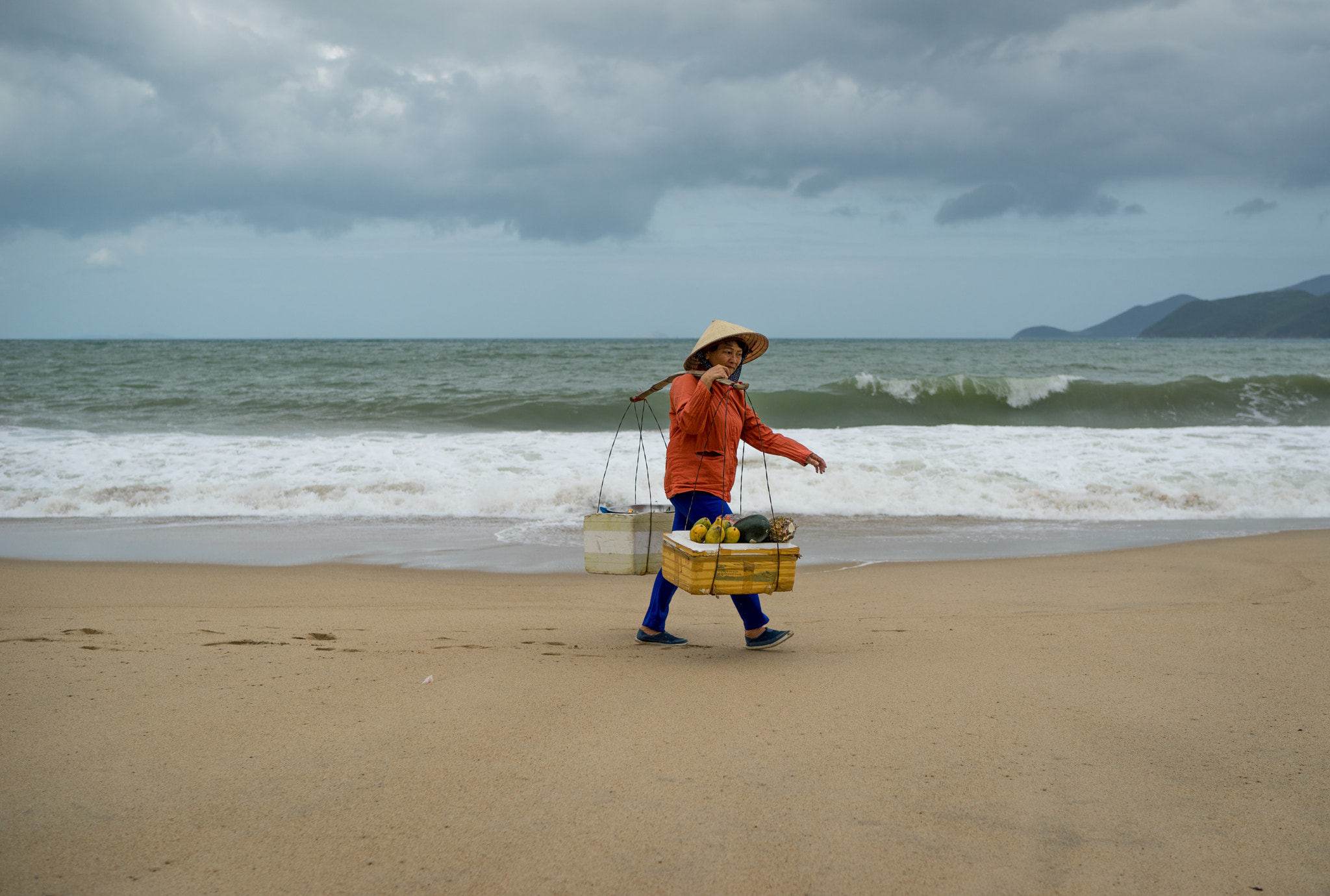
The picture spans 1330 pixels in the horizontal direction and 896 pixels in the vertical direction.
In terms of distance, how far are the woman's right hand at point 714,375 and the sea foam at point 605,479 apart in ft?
16.4

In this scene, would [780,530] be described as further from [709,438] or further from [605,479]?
[605,479]

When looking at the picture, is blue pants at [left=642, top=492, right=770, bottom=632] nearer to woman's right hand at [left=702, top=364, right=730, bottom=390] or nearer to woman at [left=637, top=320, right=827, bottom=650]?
woman at [left=637, top=320, right=827, bottom=650]

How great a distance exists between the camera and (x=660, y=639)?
14.6 ft

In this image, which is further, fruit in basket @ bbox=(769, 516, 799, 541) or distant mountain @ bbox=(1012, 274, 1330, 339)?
distant mountain @ bbox=(1012, 274, 1330, 339)

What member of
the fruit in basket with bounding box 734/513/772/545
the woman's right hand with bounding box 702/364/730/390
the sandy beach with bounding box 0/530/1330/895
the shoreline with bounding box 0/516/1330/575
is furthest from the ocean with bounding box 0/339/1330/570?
the sandy beach with bounding box 0/530/1330/895

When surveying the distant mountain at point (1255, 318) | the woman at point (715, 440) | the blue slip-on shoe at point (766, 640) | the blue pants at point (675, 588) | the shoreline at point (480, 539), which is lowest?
the shoreline at point (480, 539)

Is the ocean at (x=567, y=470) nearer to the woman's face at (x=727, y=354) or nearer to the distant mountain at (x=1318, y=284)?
the woman's face at (x=727, y=354)

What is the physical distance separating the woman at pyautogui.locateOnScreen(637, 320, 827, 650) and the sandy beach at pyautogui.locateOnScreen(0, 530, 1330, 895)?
0.41m

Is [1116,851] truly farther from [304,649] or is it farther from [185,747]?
[304,649]

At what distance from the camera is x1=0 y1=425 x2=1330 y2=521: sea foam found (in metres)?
9.47

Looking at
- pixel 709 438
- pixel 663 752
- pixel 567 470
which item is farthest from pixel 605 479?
pixel 663 752

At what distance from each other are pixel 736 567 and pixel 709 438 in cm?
71

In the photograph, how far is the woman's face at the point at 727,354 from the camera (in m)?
3.95

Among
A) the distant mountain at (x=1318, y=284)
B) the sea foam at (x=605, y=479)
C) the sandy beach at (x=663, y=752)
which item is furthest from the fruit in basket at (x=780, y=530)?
the distant mountain at (x=1318, y=284)
